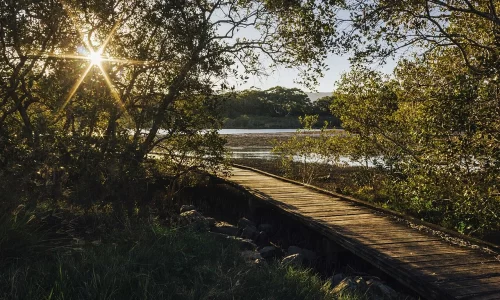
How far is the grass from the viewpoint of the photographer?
4645 millimetres

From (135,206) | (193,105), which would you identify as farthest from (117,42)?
(135,206)

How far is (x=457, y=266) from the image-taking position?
6.24 meters

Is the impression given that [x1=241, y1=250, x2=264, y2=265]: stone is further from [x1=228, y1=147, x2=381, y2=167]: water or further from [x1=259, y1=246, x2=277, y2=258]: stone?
[x1=228, y1=147, x2=381, y2=167]: water

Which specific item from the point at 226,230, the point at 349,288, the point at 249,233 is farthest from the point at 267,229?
the point at 349,288

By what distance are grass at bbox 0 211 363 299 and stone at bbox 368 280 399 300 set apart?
2.66 feet

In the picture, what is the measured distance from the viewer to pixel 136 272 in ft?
17.3

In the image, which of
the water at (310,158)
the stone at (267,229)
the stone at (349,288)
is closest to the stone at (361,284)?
the stone at (349,288)

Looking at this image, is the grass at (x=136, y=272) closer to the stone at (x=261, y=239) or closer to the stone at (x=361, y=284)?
the stone at (x=361, y=284)

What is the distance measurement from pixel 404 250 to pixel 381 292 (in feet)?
2.86

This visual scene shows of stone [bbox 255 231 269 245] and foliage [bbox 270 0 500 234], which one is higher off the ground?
foliage [bbox 270 0 500 234]

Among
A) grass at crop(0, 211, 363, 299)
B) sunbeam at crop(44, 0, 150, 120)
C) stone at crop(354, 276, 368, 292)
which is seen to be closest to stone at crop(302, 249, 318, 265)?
stone at crop(354, 276, 368, 292)

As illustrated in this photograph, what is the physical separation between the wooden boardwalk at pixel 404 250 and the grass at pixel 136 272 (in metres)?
1.05

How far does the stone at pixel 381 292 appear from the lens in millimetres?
6344

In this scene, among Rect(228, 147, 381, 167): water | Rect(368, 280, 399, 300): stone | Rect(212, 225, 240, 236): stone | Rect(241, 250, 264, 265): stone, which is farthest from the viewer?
Rect(228, 147, 381, 167): water
